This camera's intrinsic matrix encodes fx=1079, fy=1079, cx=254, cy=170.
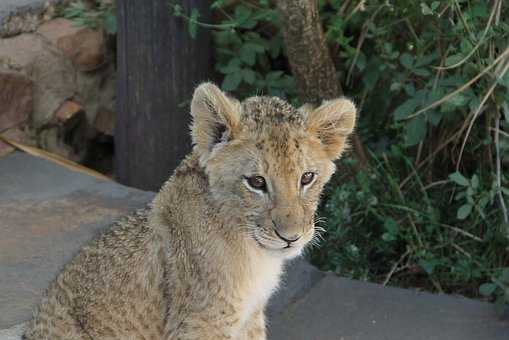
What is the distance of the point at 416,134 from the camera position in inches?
244

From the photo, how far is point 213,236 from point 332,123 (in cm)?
71

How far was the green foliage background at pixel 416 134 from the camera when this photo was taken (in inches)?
238

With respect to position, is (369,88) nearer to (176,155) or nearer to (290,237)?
(176,155)

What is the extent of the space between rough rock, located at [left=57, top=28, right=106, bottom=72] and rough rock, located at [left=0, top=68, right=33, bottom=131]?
0.41 metres

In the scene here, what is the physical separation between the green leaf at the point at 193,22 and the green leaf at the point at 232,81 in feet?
1.20

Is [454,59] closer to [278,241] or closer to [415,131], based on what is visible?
[415,131]

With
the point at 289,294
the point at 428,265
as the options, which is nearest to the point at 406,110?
the point at 428,265

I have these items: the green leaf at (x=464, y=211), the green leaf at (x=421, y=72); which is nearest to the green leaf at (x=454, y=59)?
the green leaf at (x=421, y=72)

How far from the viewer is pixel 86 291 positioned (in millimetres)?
4609

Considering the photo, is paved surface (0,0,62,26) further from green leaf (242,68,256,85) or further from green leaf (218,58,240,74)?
green leaf (242,68,256,85)

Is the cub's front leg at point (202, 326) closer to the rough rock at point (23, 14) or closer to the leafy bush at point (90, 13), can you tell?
the leafy bush at point (90, 13)

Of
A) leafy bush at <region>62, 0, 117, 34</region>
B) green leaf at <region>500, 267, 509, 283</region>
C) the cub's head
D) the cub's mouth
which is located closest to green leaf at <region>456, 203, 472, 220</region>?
green leaf at <region>500, 267, 509, 283</region>

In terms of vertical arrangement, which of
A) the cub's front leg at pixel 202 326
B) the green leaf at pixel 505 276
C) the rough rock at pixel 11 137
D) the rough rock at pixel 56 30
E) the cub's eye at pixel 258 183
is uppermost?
the cub's eye at pixel 258 183

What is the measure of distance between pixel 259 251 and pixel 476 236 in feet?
7.36
